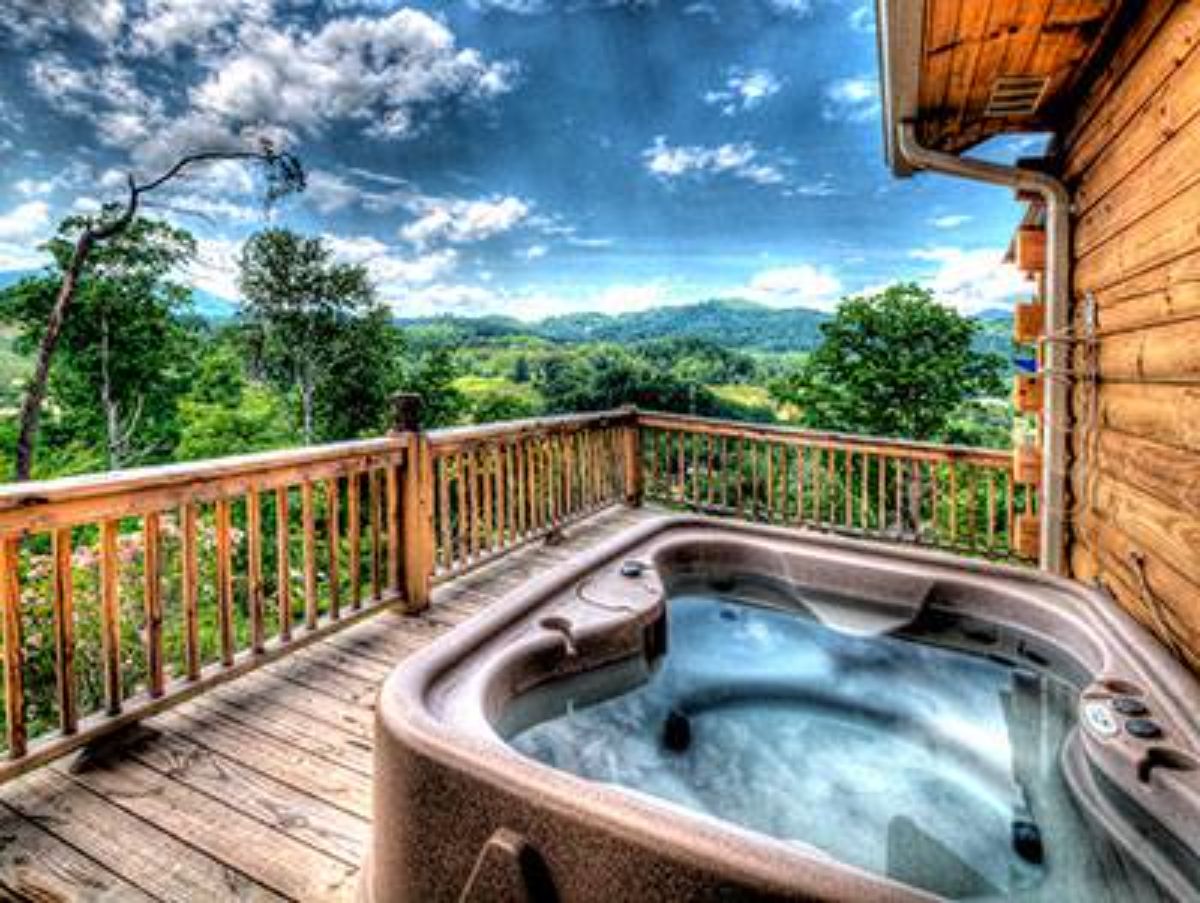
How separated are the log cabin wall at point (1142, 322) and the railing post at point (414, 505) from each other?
9.12 ft

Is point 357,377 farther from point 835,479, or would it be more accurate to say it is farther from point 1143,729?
point 1143,729

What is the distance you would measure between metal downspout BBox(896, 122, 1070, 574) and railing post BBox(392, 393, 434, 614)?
2516 mm

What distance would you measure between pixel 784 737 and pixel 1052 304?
205cm

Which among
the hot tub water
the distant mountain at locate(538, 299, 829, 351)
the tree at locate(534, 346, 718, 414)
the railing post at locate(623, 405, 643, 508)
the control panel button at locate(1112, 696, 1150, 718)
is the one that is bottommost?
the hot tub water

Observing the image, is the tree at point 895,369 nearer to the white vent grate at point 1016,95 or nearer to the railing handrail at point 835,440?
the railing handrail at point 835,440

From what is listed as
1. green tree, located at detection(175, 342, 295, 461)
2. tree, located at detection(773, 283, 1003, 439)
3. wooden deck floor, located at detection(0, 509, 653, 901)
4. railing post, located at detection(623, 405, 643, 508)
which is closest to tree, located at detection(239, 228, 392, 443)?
green tree, located at detection(175, 342, 295, 461)

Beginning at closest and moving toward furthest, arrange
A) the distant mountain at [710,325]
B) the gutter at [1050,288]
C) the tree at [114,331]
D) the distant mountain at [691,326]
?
the gutter at [1050,288] → the tree at [114,331] → the distant mountain at [691,326] → the distant mountain at [710,325]

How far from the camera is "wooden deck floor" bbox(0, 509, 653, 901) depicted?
4.83ft

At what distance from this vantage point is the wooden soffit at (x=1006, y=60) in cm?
187

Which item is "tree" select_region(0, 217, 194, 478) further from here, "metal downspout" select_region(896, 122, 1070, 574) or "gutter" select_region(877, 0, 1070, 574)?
"metal downspout" select_region(896, 122, 1070, 574)

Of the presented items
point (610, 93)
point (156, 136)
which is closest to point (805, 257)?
point (610, 93)

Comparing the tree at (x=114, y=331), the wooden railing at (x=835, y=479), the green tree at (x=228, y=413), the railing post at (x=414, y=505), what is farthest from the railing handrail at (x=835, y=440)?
the tree at (x=114, y=331)

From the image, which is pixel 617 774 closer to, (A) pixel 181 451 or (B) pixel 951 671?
(B) pixel 951 671

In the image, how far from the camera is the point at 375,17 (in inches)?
639
